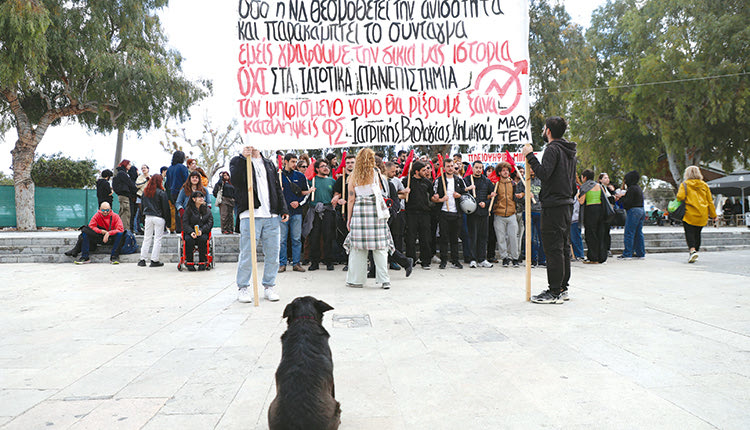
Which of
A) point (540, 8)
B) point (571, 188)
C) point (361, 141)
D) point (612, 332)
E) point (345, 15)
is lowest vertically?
point (612, 332)

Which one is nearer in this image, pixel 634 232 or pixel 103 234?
pixel 634 232

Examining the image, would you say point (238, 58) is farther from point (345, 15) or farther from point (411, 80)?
point (411, 80)

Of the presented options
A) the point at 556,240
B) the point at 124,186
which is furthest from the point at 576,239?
the point at 124,186

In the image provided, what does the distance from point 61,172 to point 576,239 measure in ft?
103

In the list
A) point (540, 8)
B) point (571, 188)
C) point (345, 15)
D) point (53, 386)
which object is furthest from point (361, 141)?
point (540, 8)

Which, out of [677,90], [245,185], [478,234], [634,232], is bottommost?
[634,232]

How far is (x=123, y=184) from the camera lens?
12.4 m

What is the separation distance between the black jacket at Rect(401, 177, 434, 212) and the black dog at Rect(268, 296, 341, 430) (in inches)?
240

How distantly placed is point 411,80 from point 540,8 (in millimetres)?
24218

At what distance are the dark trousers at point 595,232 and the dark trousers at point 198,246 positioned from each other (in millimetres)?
7555

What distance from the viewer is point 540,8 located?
85.5 ft

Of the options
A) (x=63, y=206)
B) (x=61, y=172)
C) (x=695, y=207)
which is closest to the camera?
(x=695, y=207)

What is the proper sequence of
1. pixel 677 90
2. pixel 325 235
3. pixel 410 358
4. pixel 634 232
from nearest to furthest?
pixel 410 358 → pixel 325 235 → pixel 634 232 → pixel 677 90

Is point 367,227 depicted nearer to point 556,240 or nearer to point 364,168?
point 364,168
